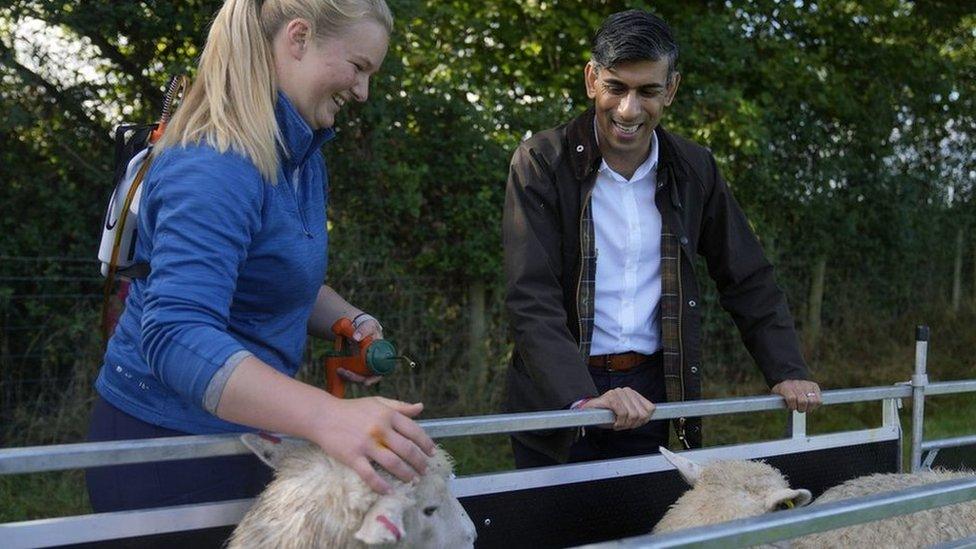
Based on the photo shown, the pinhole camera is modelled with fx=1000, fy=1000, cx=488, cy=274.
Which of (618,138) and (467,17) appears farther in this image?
(467,17)

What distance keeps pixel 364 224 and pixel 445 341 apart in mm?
1141

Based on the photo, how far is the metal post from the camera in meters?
3.35

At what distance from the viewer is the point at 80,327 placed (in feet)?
20.9

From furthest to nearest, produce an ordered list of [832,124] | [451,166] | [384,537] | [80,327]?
[832,124], [451,166], [80,327], [384,537]

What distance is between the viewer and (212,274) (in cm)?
176

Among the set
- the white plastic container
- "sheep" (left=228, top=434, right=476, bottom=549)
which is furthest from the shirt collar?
the white plastic container

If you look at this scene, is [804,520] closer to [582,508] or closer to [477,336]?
[582,508]

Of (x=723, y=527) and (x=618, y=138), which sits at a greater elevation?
(x=618, y=138)

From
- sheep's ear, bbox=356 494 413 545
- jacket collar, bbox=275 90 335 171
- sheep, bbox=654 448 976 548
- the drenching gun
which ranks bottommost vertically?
sheep, bbox=654 448 976 548

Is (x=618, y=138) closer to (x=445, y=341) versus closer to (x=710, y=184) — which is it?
(x=710, y=184)

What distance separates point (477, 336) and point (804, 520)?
6.13m

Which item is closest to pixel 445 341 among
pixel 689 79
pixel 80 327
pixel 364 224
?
pixel 364 224

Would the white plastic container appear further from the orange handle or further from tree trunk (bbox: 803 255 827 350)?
tree trunk (bbox: 803 255 827 350)

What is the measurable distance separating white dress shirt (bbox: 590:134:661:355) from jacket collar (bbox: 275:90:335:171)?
4.43 ft
